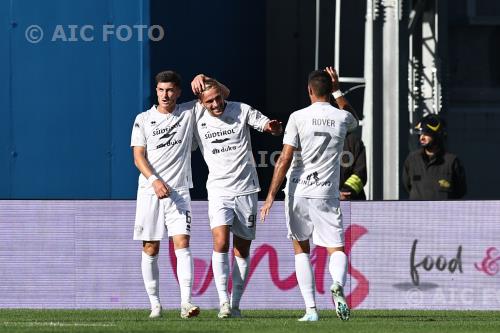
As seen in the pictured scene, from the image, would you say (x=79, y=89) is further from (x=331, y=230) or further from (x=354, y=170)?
(x=331, y=230)

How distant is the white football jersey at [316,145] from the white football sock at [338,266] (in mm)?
409

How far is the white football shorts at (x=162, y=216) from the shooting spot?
1161 centimetres

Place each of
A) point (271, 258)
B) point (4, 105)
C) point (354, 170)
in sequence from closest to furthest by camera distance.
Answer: point (271, 258)
point (354, 170)
point (4, 105)

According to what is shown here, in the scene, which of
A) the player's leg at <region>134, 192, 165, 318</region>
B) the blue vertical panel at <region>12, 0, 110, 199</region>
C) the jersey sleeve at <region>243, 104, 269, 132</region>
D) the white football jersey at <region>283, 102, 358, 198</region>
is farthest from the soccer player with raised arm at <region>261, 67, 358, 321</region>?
the blue vertical panel at <region>12, 0, 110, 199</region>

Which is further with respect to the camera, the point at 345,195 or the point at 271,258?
the point at 345,195

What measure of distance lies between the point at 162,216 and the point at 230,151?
698 millimetres

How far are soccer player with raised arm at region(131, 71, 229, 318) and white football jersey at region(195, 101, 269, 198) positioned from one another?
186 mm

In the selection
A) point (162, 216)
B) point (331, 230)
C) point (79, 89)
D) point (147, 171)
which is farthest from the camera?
point (79, 89)

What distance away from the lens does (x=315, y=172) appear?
36.5 ft

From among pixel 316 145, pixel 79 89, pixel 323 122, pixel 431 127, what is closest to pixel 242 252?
pixel 316 145

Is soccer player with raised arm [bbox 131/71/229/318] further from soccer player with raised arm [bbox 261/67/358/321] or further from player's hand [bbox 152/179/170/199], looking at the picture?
soccer player with raised arm [bbox 261/67/358/321]

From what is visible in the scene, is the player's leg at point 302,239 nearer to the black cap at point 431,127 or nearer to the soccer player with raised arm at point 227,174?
the soccer player with raised arm at point 227,174

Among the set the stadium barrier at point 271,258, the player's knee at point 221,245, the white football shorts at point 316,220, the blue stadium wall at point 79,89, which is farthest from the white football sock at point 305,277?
the blue stadium wall at point 79,89

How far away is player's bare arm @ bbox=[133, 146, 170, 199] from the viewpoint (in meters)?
11.3
